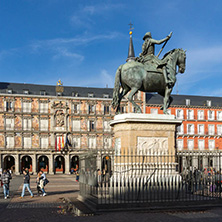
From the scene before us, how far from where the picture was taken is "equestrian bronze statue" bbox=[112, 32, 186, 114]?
11734 millimetres

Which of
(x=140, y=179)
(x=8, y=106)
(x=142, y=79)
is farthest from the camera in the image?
(x=8, y=106)

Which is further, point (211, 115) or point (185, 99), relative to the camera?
point (185, 99)

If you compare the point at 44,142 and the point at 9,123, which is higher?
the point at 9,123

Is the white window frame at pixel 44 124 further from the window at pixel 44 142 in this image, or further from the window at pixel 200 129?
the window at pixel 200 129

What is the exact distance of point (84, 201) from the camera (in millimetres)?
12055

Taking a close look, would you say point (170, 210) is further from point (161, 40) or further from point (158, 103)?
point (158, 103)

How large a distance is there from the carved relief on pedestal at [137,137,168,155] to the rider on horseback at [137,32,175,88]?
6.44ft

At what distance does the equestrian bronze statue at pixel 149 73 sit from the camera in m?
11.7

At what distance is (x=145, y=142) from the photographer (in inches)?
439

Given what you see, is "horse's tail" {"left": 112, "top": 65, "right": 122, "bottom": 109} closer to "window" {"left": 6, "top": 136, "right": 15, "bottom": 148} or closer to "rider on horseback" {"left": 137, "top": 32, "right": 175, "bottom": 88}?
"rider on horseback" {"left": 137, "top": 32, "right": 175, "bottom": 88}

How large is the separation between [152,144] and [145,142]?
0.79 ft

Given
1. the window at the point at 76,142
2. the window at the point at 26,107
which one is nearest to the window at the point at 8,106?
the window at the point at 26,107

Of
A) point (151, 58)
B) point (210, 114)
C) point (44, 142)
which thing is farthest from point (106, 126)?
point (151, 58)

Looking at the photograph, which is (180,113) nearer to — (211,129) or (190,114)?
(190,114)
